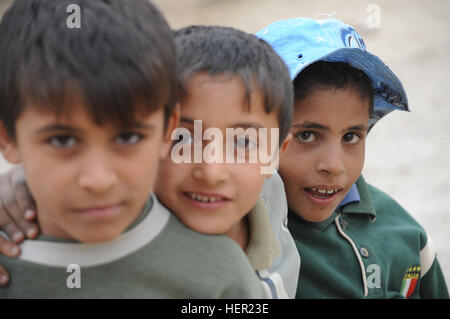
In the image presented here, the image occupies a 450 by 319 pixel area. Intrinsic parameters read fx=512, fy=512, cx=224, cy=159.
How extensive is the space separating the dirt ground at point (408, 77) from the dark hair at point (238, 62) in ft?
2.12

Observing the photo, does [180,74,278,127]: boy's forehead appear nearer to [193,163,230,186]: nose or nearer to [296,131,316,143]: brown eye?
[193,163,230,186]: nose

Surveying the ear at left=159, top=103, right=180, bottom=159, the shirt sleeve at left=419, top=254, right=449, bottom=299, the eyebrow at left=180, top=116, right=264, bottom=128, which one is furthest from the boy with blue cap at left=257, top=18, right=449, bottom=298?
the ear at left=159, top=103, right=180, bottom=159

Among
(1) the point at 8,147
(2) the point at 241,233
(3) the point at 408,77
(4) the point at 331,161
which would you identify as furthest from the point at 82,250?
(3) the point at 408,77

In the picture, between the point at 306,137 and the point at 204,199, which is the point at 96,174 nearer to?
the point at 204,199

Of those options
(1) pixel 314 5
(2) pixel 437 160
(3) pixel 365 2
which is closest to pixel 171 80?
(2) pixel 437 160

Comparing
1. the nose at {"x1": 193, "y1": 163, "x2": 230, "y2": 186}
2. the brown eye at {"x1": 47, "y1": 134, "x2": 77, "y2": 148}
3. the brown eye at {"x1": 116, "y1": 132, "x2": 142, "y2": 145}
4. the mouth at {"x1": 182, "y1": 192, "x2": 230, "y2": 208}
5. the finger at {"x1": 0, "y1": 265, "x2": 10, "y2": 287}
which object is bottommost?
the finger at {"x1": 0, "y1": 265, "x2": 10, "y2": 287}

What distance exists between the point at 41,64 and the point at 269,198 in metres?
0.87

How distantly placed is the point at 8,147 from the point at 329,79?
98 centimetres

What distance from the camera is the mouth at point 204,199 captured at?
1144 millimetres

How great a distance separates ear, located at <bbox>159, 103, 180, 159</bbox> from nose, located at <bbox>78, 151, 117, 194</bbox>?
0.65ft

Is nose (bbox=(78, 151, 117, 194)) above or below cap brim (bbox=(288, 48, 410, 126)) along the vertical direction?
below

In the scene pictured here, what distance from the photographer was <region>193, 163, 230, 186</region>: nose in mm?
1102

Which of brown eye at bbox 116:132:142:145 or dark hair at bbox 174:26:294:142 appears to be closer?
brown eye at bbox 116:132:142:145

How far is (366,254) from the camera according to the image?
5.50 feet
